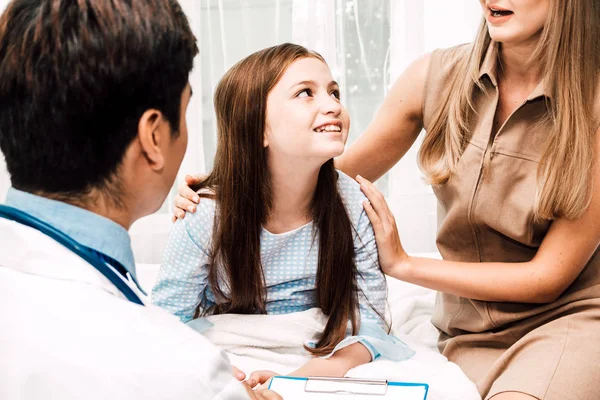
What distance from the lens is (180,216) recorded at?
163 centimetres

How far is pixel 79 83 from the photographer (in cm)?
90

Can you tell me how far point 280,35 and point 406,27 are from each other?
459 millimetres

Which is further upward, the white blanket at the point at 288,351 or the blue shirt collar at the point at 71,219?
the blue shirt collar at the point at 71,219

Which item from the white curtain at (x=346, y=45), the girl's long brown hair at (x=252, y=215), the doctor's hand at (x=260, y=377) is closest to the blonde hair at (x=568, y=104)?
the girl's long brown hair at (x=252, y=215)

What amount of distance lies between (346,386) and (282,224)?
18.4 inches

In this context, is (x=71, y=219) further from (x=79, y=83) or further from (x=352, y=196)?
(x=352, y=196)

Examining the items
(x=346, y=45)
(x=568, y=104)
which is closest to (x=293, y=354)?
(x=568, y=104)

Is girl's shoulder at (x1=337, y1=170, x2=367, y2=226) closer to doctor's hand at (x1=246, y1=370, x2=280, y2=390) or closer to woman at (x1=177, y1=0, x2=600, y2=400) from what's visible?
woman at (x1=177, y1=0, x2=600, y2=400)

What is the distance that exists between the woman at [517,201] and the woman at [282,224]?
0.07 m

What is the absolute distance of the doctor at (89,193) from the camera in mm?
→ 819

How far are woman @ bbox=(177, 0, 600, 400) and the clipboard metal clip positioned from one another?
0.90ft

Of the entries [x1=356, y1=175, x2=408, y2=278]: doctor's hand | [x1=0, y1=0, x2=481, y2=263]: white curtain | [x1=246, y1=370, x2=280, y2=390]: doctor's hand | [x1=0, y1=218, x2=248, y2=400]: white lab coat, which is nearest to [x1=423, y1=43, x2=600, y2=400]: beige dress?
[x1=356, y1=175, x2=408, y2=278]: doctor's hand

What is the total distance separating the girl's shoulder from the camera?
1.71 metres

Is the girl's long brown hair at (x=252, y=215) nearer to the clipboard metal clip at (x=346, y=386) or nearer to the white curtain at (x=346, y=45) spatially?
the clipboard metal clip at (x=346, y=386)
